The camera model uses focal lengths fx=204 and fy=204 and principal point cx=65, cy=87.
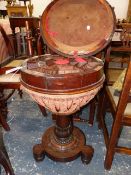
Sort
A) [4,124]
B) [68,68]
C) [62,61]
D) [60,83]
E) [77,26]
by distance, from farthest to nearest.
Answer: [4,124] < [77,26] < [62,61] < [68,68] < [60,83]

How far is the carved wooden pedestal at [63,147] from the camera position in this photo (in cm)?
151

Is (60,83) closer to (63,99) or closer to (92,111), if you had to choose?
(63,99)

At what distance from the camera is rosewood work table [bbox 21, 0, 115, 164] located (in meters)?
1.13

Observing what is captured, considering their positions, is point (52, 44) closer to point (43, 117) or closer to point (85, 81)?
point (85, 81)

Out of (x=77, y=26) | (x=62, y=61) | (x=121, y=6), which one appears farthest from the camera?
(x=121, y=6)

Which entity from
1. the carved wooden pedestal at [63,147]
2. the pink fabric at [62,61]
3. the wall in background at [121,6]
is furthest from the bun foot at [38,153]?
the wall in background at [121,6]

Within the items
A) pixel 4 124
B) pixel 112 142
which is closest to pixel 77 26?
pixel 112 142

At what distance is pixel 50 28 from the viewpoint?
1479 millimetres

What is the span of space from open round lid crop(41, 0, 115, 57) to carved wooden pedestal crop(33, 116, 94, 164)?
531 millimetres

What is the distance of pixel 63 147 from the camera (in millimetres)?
1567

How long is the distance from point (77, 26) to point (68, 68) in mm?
438

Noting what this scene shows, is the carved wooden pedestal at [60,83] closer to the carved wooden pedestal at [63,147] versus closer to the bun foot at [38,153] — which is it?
the carved wooden pedestal at [63,147]

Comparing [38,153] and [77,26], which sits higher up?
[77,26]

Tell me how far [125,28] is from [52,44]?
1.91 ft
